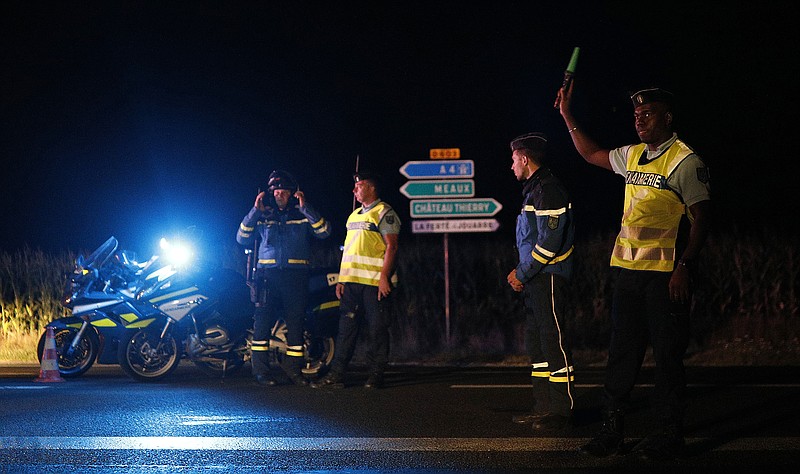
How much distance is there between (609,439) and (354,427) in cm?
185

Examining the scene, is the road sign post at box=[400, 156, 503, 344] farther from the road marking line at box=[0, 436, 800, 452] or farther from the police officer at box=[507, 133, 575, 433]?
the road marking line at box=[0, 436, 800, 452]

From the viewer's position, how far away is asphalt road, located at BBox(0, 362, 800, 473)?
5.87 meters

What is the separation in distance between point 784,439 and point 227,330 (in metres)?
5.61

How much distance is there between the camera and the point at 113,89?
130ft

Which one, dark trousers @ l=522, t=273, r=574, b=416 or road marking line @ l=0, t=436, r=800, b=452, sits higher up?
dark trousers @ l=522, t=273, r=574, b=416

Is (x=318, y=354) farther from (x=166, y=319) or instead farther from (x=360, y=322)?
(x=166, y=319)

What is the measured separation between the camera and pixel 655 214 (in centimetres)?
596

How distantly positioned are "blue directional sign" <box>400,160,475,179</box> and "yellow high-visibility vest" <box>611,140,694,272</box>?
8.28 meters

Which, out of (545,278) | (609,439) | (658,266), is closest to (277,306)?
(545,278)

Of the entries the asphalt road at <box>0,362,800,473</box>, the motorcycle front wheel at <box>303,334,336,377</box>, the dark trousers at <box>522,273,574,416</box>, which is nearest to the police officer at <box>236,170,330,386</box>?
the motorcycle front wheel at <box>303,334,336,377</box>

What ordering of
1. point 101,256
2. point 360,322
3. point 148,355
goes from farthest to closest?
1. point 101,256
2. point 148,355
3. point 360,322

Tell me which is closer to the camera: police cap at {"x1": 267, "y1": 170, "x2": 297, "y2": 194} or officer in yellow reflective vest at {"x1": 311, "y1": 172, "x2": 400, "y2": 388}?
officer in yellow reflective vest at {"x1": 311, "y1": 172, "x2": 400, "y2": 388}

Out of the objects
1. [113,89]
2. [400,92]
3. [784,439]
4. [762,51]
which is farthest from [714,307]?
[113,89]

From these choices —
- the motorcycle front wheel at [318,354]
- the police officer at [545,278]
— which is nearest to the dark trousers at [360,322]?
the motorcycle front wheel at [318,354]
